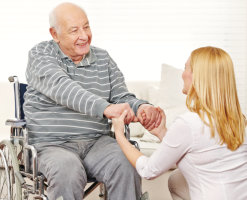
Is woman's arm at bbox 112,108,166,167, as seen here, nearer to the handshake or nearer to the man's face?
the handshake

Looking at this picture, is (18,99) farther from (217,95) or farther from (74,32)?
(217,95)

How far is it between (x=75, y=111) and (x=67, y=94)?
0.62ft

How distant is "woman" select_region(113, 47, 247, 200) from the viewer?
1.52 metres

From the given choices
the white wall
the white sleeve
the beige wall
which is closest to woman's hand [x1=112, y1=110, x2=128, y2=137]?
the white sleeve

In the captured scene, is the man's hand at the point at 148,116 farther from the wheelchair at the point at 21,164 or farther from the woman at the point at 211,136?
the woman at the point at 211,136

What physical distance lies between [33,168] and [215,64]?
33.4 inches

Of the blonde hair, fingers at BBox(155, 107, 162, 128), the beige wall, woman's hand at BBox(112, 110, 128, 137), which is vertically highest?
the blonde hair

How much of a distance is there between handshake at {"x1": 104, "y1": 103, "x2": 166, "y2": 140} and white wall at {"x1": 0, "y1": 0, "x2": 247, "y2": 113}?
2.02 metres

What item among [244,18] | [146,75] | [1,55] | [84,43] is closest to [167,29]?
[146,75]

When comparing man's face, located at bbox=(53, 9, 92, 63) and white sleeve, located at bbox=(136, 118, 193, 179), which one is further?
man's face, located at bbox=(53, 9, 92, 63)

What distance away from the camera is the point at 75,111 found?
6.78 feet

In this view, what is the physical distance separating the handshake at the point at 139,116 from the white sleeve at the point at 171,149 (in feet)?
0.75

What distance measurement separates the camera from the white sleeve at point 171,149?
1525mm

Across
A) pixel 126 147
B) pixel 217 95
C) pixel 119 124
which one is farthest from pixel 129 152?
pixel 217 95
